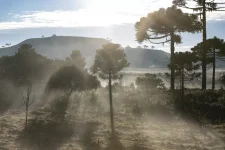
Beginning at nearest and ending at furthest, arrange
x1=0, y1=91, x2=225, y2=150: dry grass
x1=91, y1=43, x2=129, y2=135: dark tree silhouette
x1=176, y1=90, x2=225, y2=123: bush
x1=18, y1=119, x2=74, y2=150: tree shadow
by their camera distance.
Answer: x1=0, y1=91, x2=225, y2=150: dry grass → x1=18, y1=119, x2=74, y2=150: tree shadow → x1=91, y1=43, x2=129, y2=135: dark tree silhouette → x1=176, y1=90, x2=225, y2=123: bush

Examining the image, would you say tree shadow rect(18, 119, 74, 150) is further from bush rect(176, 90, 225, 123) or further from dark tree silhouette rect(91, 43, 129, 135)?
bush rect(176, 90, 225, 123)

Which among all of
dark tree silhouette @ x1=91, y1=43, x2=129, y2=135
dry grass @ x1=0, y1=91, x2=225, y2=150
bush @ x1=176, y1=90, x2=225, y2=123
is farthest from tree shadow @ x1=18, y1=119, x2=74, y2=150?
bush @ x1=176, y1=90, x2=225, y2=123

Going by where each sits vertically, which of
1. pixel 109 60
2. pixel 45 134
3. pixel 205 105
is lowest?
pixel 45 134

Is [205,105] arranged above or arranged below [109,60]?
below

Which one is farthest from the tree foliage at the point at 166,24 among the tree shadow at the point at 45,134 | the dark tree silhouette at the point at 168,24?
the tree shadow at the point at 45,134

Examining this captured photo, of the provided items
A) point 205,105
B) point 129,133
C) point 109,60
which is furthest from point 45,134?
point 205,105

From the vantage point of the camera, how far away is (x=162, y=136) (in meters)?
20.7

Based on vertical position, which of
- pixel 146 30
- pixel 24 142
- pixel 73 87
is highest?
pixel 146 30

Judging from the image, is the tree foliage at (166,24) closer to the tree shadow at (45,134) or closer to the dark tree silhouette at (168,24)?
the dark tree silhouette at (168,24)

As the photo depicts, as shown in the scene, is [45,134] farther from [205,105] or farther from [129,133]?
[205,105]

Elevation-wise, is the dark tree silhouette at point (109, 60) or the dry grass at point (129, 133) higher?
the dark tree silhouette at point (109, 60)

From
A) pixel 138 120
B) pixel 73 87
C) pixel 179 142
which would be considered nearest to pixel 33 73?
pixel 73 87

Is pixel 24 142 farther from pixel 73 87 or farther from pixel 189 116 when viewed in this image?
pixel 73 87

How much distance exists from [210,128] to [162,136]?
438cm
